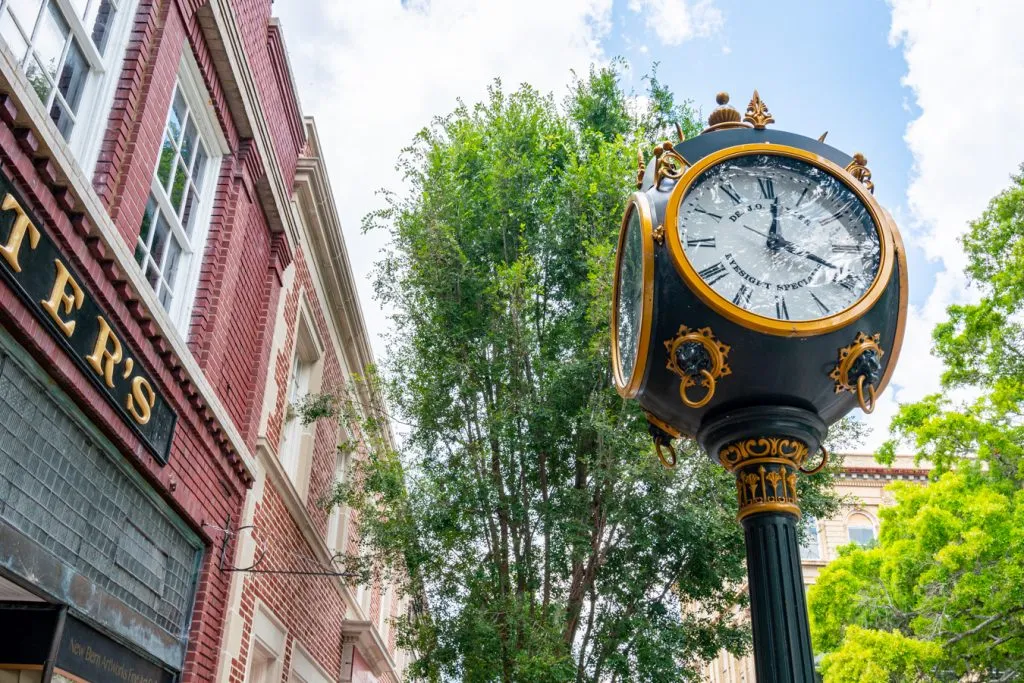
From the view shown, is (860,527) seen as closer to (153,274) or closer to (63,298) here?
(153,274)

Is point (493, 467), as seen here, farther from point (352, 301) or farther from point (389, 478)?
point (352, 301)

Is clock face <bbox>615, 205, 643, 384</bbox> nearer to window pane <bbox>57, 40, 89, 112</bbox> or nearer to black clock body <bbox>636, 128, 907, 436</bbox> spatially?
black clock body <bbox>636, 128, 907, 436</bbox>

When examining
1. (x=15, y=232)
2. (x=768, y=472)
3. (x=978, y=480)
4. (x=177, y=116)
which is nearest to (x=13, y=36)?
(x=15, y=232)

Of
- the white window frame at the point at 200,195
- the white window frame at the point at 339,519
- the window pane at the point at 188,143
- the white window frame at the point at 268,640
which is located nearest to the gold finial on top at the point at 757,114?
the white window frame at the point at 200,195

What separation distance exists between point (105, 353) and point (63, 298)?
2.16 feet

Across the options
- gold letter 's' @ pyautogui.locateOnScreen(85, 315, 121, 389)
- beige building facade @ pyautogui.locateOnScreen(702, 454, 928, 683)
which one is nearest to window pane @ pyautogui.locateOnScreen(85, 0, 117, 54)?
gold letter 's' @ pyautogui.locateOnScreen(85, 315, 121, 389)

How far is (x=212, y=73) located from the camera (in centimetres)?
812

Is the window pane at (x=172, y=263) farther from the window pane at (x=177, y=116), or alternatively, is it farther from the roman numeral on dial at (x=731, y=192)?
the roman numeral on dial at (x=731, y=192)

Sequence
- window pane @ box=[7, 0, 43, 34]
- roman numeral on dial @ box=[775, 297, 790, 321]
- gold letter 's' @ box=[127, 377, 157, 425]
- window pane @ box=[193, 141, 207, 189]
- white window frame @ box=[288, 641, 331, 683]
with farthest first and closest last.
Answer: white window frame @ box=[288, 641, 331, 683] → window pane @ box=[193, 141, 207, 189] → gold letter 's' @ box=[127, 377, 157, 425] → window pane @ box=[7, 0, 43, 34] → roman numeral on dial @ box=[775, 297, 790, 321]

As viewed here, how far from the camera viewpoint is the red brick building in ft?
16.4

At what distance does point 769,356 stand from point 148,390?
16.6ft

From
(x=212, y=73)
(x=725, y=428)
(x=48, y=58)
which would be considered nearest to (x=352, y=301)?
(x=212, y=73)

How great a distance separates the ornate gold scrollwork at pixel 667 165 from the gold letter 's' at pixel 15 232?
3277mm

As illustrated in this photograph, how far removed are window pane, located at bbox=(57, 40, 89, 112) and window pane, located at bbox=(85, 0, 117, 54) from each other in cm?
24
